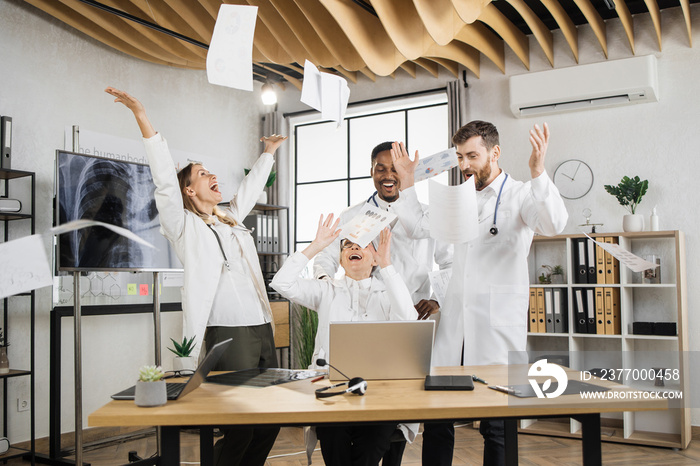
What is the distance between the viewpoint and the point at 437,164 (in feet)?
9.27

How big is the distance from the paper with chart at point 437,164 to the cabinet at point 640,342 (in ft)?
7.74

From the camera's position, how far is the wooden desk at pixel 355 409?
1635 mm

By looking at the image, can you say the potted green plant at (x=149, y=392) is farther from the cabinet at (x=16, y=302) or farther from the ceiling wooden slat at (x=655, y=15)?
the ceiling wooden slat at (x=655, y=15)

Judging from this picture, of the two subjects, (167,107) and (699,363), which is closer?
(699,363)

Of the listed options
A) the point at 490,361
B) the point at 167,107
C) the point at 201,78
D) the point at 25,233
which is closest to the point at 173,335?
the point at 25,233

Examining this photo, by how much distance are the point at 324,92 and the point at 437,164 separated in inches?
23.8

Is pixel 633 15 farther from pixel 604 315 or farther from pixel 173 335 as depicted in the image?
pixel 173 335

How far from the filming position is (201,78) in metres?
5.81

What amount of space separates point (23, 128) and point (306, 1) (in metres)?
2.14

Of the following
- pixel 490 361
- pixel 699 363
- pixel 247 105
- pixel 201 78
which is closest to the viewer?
pixel 490 361

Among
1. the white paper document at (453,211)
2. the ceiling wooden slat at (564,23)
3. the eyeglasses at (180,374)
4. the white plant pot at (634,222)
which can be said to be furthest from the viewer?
the white plant pot at (634,222)

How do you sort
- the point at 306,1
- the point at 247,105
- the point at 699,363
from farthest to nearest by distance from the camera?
the point at 247,105 < the point at 699,363 < the point at 306,1

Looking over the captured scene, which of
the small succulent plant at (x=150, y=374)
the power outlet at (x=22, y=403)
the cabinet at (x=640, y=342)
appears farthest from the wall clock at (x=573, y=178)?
the power outlet at (x=22, y=403)

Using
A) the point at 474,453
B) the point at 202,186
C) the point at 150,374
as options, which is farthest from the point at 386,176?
the point at 474,453
